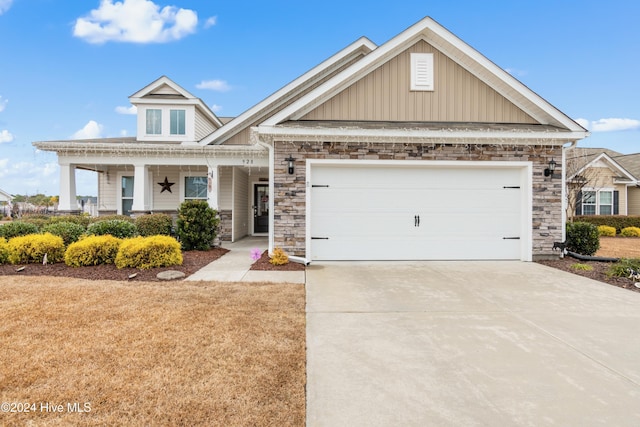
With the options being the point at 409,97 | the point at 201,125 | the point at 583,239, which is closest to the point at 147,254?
the point at 409,97

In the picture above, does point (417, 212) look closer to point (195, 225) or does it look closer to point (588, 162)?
point (195, 225)

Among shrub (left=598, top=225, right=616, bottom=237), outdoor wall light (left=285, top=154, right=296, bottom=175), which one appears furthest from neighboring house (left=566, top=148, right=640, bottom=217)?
outdoor wall light (left=285, top=154, right=296, bottom=175)

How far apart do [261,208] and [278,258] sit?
8.14 metres

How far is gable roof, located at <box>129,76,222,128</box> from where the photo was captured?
1376cm

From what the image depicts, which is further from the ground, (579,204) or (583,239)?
(579,204)

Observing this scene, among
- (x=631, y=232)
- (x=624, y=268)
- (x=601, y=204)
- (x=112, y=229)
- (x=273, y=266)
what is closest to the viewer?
(x=624, y=268)

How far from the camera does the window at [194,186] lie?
14125 mm

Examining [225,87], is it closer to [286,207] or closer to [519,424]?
[286,207]

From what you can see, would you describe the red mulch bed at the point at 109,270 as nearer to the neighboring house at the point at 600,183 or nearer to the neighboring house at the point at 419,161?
the neighboring house at the point at 419,161

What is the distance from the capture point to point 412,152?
859 centimetres

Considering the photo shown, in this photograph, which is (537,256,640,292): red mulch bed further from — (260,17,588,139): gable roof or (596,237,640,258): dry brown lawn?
(260,17,588,139): gable roof

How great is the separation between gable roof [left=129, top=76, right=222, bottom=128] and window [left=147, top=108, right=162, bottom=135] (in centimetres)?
39

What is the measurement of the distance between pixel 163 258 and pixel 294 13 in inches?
500

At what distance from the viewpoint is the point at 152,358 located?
10.4 ft
